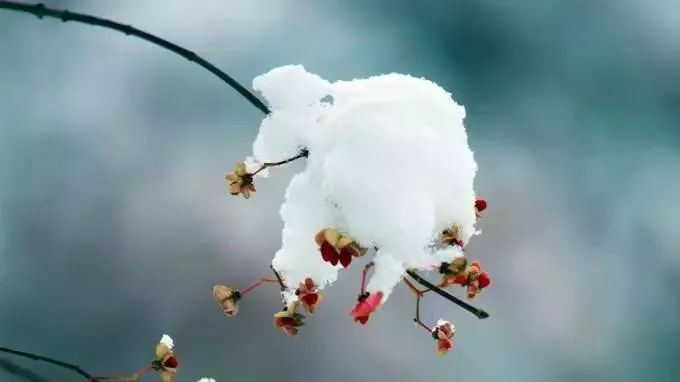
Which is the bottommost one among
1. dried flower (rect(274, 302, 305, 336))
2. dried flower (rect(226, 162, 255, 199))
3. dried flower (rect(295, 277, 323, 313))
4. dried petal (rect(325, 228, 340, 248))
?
dried petal (rect(325, 228, 340, 248))

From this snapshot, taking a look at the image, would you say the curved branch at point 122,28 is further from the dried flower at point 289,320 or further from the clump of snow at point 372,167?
the dried flower at point 289,320

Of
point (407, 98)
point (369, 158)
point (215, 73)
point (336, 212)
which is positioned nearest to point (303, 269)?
point (336, 212)

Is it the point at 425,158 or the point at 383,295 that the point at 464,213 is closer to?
the point at 425,158

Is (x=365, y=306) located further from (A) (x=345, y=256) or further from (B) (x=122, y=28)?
(B) (x=122, y=28)

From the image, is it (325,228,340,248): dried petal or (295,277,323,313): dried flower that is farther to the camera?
(295,277,323,313): dried flower

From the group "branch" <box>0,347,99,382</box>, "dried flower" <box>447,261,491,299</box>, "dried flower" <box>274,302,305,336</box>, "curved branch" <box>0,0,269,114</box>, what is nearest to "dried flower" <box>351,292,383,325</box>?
"dried flower" <box>447,261,491,299</box>

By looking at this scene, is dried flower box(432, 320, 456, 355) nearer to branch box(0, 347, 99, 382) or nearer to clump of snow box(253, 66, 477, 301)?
clump of snow box(253, 66, 477, 301)
